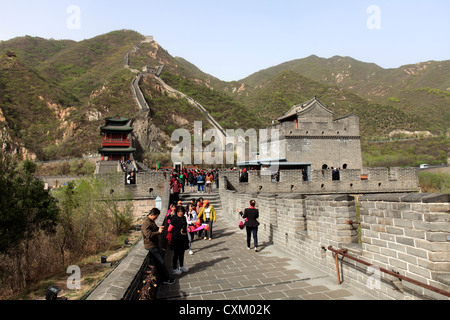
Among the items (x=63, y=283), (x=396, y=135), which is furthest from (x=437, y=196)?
(x=396, y=135)

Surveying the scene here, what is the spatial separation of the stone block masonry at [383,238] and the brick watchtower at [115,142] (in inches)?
1507

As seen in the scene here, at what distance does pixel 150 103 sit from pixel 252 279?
221 ft

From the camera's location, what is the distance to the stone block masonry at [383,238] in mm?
2882

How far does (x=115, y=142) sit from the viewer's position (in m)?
41.8

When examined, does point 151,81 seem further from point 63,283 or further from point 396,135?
point 63,283

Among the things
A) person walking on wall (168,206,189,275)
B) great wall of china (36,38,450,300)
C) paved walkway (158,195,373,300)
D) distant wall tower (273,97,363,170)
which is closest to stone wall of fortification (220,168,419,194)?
great wall of china (36,38,450,300)

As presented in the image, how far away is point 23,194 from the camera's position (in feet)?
29.2

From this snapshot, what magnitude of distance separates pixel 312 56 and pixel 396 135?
13097 centimetres

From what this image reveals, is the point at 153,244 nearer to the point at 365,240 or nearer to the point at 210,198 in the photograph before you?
the point at 365,240

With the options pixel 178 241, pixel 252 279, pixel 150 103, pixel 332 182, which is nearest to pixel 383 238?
pixel 252 279

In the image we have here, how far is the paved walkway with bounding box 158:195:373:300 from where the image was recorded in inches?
163

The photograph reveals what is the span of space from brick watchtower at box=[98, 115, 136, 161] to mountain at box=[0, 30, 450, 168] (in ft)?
24.7

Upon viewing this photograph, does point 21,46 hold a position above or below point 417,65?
above
